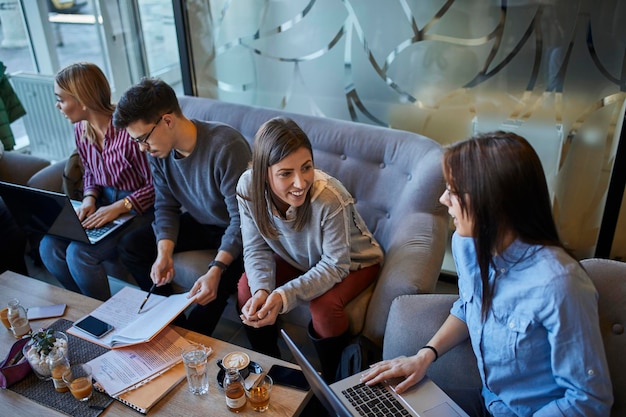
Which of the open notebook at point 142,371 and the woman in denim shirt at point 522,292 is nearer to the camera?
the woman in denim shirt at point 522,292

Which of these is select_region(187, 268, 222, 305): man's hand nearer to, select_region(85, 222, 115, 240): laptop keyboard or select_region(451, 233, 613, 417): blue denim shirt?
select_region(85, 222, 115, 240): laptop keyboard

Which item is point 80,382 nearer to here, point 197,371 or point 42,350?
point 42,350

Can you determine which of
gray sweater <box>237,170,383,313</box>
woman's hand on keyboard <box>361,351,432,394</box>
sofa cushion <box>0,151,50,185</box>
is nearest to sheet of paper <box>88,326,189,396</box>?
gray sweater <box>237,170,383,313</box>

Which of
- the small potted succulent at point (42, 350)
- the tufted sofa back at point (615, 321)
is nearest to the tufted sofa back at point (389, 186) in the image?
the tufted sofa back at point (615, 321)

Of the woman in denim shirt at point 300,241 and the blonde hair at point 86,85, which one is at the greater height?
the blonde hair at point 86,85

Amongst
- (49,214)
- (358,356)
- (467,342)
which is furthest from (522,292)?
(49,214)

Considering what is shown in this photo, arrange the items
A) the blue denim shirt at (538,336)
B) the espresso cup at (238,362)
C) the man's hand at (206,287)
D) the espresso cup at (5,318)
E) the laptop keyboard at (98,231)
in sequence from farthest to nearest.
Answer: the laptop keyboard at (98,231) < the man's hand at (206,287) < the espresso cup at (5,318) < the espresso cup at (238,362) < the blue denim shirt at (538,336)

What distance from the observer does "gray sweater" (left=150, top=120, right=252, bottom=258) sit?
77.4 inches

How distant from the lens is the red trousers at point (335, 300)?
1.70 metres

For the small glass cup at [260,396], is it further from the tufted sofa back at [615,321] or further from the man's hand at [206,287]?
the tufted sofa back at [615,321]

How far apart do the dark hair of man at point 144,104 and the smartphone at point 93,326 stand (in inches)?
26.5

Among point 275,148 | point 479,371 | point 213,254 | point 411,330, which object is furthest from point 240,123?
point 479,371

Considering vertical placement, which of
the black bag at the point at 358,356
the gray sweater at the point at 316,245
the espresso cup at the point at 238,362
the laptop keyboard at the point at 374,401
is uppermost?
the gray sweater at the point at 316,245

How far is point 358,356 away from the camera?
5.28 feet
